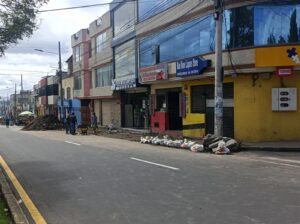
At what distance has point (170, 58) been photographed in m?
28.7

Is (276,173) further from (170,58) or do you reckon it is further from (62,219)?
(170,58)

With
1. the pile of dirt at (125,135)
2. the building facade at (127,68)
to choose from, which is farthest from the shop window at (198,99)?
the building facade at (127,68)

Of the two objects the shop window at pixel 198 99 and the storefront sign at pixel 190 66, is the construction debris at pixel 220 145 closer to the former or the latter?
the storefront sign at pixel 190 66

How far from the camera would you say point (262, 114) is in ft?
70.9

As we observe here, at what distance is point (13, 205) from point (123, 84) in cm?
2769

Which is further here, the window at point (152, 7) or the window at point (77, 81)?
the window at point (77, 81)

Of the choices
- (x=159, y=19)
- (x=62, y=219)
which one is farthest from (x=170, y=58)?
(x=62, y=219)

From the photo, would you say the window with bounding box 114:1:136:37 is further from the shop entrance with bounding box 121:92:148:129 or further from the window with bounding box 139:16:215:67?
the shop entrance with bounding box 121:92:148:129

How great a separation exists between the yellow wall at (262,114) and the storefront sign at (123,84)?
12663mm

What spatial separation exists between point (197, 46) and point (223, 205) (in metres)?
17.6

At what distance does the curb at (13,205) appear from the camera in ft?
25.3

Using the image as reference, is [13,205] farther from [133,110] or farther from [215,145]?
[133,110]

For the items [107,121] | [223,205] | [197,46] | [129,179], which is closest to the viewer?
[223,205]

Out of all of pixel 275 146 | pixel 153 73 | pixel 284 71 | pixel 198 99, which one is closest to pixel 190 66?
pixel 198 99
